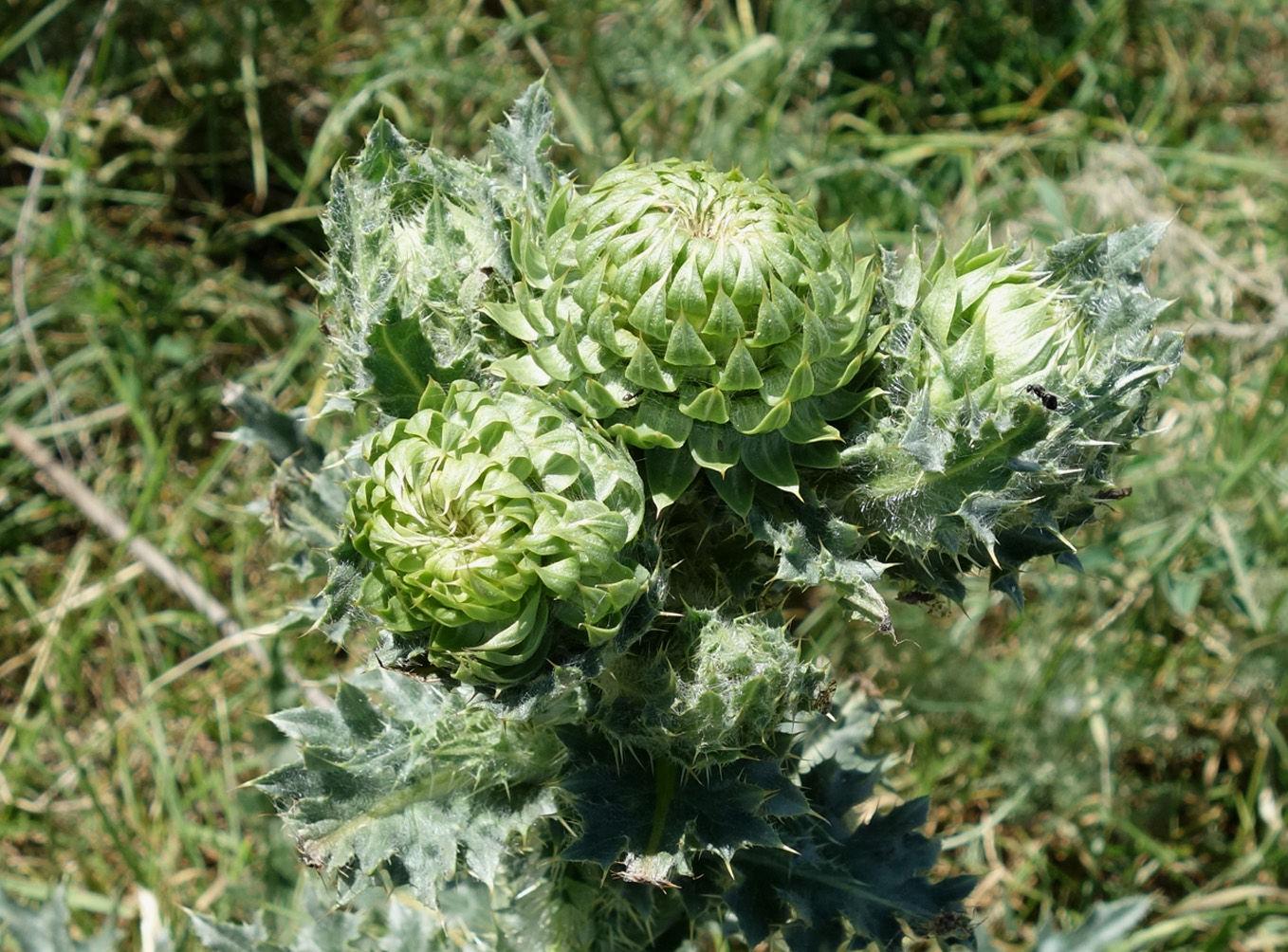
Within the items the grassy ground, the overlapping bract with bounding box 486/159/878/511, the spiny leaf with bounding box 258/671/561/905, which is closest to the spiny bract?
the overlapping bract with bounding box 486/159/878/511

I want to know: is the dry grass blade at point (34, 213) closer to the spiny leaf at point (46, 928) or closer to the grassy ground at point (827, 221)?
the grassy ground at point (827, 221)

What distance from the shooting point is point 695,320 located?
2.16 metres

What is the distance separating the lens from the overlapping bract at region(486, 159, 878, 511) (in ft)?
7.04

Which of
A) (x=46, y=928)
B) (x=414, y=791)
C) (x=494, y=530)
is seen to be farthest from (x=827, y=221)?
(x=46, y=928)

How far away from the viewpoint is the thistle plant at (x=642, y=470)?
212cm

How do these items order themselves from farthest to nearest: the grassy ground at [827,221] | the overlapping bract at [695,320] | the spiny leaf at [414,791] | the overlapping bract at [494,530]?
the grassy ground at [827,221] < the spiny leaf at [414,791] < the overlapping bract at [695,320] < the overlapping bract at [494,530]

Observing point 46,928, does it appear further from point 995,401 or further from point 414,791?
point 995,401

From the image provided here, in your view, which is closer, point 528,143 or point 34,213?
point 528,143

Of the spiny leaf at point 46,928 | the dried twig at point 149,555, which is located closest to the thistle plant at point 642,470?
the spiny leaf at point 46,928

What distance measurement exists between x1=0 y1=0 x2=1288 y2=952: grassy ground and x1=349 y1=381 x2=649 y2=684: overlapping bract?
2973 mm

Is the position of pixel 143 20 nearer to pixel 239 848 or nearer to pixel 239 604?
pixel 239 604

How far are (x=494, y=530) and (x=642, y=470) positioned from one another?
0.48 meters

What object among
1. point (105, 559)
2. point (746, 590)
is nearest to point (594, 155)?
point (105, 559)

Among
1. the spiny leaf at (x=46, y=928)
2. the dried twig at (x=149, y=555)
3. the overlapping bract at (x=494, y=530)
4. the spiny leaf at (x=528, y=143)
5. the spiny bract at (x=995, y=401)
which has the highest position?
the spiny leaf at (x=528, y=143)
